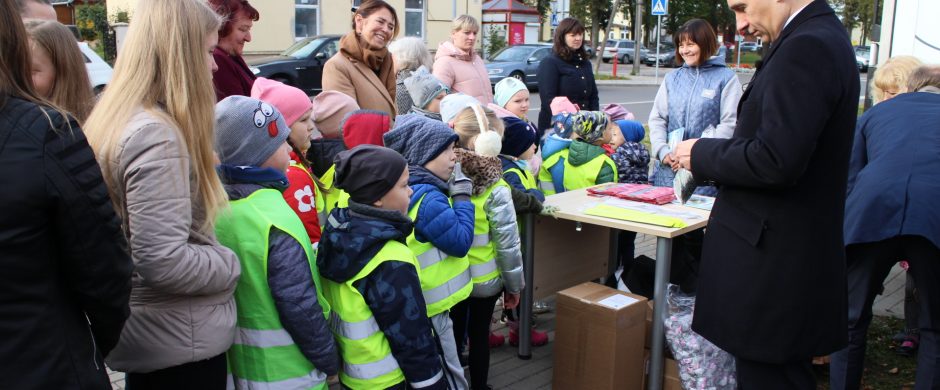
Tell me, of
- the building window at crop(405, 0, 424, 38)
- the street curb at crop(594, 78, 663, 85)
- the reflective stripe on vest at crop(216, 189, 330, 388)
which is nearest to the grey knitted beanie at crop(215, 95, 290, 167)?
the reflective stripe on vest at crop(216, 189, 330, 388)

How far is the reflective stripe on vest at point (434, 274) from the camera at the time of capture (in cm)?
287

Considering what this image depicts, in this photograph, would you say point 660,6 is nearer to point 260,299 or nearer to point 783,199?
point 783,199

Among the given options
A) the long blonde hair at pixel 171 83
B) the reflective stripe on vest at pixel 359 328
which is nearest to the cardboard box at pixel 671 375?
the reflective stripe on vest at pixel 359 328

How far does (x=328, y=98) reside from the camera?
3.66m

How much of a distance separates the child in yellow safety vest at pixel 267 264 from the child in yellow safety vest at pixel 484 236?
99 cm

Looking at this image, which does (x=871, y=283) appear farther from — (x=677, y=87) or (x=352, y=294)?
(x=352, y=294)

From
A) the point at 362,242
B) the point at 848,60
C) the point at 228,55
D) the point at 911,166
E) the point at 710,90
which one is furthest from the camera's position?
the point at 710,90

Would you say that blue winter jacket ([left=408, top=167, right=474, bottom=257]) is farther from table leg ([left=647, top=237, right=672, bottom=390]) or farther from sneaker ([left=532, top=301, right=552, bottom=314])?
sneaker ([left=532, top=301, right=552, bottom=314])

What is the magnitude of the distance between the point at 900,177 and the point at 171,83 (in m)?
2.82

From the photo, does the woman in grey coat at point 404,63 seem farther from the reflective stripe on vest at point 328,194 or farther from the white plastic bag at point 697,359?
the white plastic bag at point 697,359

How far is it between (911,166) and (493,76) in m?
16.8

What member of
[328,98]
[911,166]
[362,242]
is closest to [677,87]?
[911,166]

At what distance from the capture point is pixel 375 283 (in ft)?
7.86

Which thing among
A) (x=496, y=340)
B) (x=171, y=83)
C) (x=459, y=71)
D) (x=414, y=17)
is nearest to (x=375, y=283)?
(x=171, y=83)
